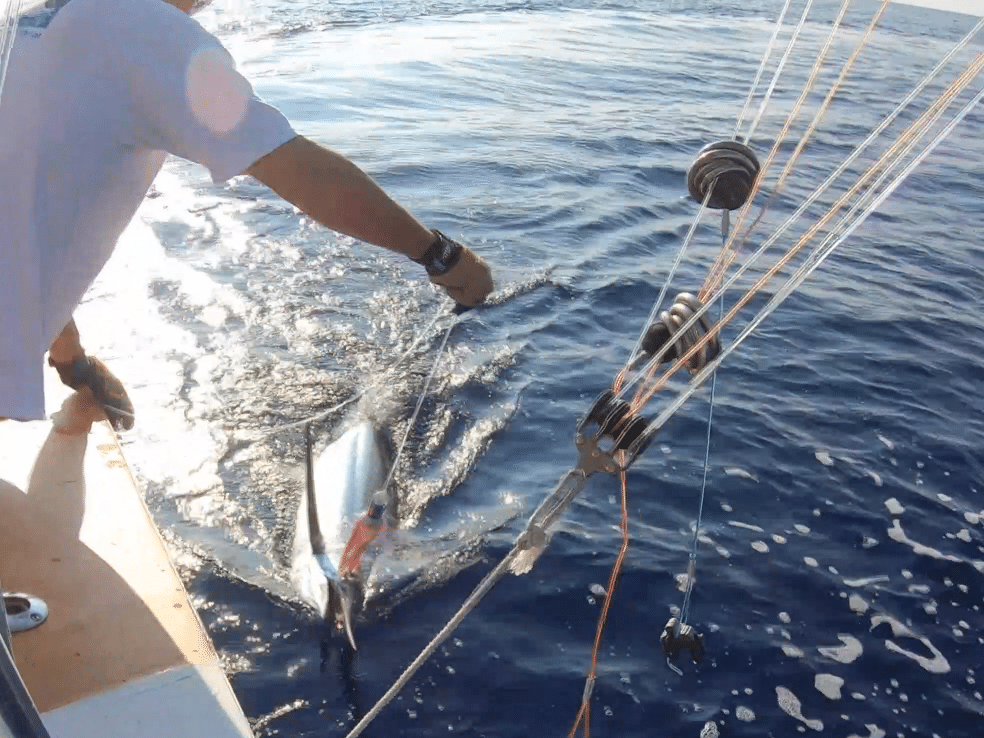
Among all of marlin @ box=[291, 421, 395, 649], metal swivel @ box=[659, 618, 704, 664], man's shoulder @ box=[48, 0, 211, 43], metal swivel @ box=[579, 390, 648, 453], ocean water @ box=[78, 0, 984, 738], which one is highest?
man's shoulder @ box=[48, 0, 211, 43]

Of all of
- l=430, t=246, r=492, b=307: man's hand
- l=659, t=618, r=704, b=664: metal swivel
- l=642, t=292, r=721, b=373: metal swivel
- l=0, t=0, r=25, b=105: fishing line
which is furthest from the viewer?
l=659, t=618, r=704, b=664: metal swivel

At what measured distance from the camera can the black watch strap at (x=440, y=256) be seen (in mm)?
2363

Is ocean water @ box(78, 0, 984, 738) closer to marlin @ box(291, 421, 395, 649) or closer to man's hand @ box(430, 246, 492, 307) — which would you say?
marlin @ box(291, 421, 395, 649)

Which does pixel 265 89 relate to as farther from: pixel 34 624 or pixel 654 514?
pixel 34 624

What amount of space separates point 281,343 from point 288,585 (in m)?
2.54

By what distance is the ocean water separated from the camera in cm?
371

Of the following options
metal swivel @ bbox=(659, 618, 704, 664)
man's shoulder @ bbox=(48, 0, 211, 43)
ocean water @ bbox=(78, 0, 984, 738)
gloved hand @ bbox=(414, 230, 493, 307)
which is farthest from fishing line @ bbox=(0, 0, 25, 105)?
metal swivel @ bbox=(659, 618, 704, 664)

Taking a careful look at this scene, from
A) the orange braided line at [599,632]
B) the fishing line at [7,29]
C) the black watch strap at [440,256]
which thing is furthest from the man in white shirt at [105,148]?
the orange braided line at [599,632]

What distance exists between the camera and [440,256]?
7.88 feet

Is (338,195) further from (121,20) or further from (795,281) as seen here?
(795,281)

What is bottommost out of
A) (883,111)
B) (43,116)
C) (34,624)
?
(883,111)

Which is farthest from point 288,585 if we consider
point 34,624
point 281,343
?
point 281,343

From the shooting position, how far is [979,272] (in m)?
8.54

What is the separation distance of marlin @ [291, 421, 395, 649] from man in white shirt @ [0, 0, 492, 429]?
1.99m
